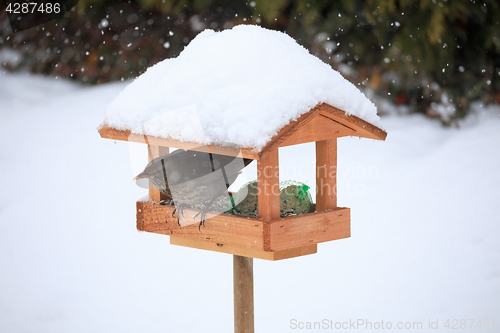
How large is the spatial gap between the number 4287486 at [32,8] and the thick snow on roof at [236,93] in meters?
4.73

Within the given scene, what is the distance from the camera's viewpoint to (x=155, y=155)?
2053 mm

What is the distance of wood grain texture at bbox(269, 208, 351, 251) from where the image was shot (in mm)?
1698

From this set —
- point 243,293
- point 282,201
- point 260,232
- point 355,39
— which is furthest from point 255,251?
point 355,39

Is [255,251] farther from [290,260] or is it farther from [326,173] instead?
[290,260]

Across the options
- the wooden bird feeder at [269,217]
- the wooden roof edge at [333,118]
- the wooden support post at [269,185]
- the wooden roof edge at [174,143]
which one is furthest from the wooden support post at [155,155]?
the wooden roof edge at [333,118]

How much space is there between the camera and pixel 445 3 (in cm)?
452

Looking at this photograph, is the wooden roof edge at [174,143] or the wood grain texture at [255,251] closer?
the wooden roof edge at [174,143]

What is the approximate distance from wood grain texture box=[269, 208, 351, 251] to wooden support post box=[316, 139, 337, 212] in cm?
5

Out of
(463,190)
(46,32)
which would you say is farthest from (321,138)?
(46,32)

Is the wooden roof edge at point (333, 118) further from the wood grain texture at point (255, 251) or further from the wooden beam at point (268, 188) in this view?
the wood grain texture at point (255, 251)

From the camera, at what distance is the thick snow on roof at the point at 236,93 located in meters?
1.55

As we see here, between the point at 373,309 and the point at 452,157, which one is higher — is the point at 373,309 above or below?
below

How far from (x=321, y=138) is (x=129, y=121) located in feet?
2.13

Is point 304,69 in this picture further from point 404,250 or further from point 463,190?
point 463,190
